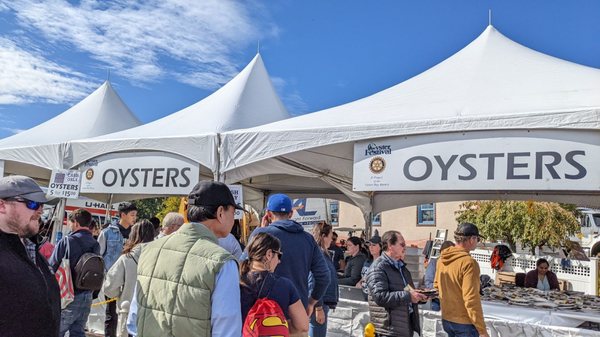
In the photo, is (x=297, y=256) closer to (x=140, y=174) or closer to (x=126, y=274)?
(x=126, y=274)

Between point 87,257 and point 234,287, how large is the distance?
273 cm

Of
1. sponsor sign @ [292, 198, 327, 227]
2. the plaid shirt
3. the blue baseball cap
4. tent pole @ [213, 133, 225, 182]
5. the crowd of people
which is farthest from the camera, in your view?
sponsor sign @ [292, 198, 327, 227]

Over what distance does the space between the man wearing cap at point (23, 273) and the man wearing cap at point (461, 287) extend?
9.99 feet

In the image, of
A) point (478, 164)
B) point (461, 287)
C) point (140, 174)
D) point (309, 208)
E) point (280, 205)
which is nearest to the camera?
point (280, 205)

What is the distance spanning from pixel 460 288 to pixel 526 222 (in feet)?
59.6

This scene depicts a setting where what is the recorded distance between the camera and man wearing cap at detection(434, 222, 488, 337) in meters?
3.91

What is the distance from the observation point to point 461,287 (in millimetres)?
4043

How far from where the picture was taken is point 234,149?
6355mm

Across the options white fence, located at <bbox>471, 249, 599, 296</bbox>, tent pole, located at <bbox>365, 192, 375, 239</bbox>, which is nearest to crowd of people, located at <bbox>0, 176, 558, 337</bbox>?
tent pole, located at <bbox>365, 192, 375, 239</bbox>

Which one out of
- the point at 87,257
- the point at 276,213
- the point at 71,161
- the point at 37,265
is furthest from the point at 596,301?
the point at 71,161

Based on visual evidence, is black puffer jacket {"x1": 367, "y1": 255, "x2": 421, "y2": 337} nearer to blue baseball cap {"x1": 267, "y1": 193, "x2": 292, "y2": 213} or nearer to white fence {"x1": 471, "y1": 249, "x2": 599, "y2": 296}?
blue baseball cap {"x1": 267, "y1": 193, "x2": 292, "y2": 213}

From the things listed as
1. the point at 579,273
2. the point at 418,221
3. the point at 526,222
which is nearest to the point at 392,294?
the point at 579,273

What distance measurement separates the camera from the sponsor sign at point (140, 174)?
6652mm

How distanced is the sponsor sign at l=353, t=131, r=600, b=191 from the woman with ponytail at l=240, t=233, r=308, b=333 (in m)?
2.89
